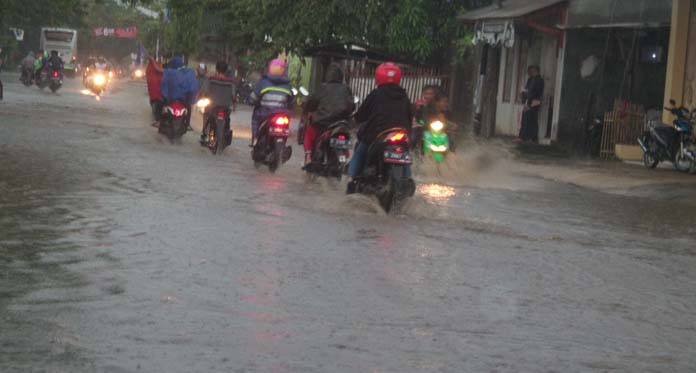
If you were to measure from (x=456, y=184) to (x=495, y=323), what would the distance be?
9918 millimetres

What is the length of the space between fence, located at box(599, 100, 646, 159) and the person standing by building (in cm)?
341

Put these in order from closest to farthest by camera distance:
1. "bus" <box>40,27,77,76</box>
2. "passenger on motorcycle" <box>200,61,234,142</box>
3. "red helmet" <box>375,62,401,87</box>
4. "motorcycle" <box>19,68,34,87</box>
A: "red helmet" <box>375,62,401,87</box> → "passenger on motorcycle" <box>200,61,234,142</box> → "motorcycle" <box>19,68,34,87</box> → "bus" <box>40,27,77,76</box>

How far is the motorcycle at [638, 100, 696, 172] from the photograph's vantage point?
21.2m

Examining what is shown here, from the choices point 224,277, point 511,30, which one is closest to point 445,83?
point 511,30

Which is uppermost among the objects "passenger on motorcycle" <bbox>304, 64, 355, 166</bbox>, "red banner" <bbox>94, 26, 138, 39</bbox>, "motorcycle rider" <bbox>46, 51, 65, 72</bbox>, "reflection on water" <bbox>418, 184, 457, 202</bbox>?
"red banner" <bbox>94, 26, 138, 39</bbox>

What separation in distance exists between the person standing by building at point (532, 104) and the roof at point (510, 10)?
1.22 metres

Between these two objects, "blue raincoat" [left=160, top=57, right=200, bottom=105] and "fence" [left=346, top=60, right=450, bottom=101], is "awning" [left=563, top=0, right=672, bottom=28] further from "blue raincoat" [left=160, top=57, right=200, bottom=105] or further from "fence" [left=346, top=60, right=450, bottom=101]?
"fence" [left=346, top=60, right=450, bottom=101]

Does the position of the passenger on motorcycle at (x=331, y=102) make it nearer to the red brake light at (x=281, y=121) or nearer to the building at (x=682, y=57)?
the red brake light at (x=281, y=121)

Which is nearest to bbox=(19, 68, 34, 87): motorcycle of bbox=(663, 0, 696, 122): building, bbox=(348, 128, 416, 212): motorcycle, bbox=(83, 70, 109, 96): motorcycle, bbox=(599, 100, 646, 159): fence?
bbox=(83, 70, 109, 96): motorcycle

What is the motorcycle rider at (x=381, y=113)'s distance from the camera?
44.4 ft

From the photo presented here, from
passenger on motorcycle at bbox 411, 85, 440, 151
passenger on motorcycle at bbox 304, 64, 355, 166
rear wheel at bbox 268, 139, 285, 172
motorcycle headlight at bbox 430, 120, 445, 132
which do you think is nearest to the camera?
passenger on motorcycle at bbox 304, 64, 355, 166

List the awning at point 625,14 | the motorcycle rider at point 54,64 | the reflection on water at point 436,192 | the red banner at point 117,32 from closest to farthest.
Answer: the reflection on water at point 436,192 < the awning at point 625,14 < the motorcycle rider at point 54,64 < the red banner at point 117,32

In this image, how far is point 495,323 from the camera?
755cm

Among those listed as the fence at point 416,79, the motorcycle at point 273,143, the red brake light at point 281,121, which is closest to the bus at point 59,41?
the fence at point 416,79
